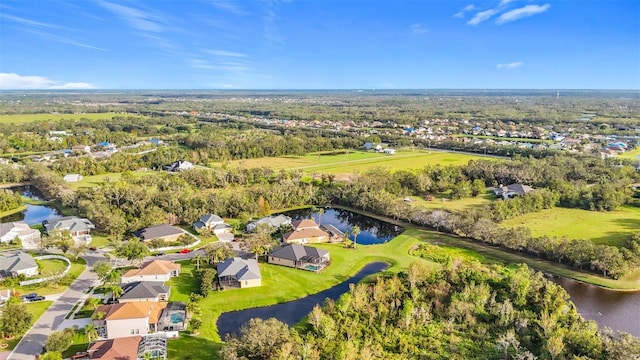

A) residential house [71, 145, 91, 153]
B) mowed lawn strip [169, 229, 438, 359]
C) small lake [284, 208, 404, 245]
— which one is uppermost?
residential house [71, 145, 91, 153]

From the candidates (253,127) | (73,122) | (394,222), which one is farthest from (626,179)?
(73,122)

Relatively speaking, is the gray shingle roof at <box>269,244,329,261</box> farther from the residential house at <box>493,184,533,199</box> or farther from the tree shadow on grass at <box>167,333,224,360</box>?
the residential house at <box>493,184,533,199</box>

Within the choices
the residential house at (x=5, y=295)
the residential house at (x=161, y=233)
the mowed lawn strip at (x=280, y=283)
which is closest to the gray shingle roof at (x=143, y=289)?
the mowed lawn strip at (x=280, y=283)

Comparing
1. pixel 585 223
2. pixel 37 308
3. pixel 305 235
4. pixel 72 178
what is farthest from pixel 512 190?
pixel 72 178

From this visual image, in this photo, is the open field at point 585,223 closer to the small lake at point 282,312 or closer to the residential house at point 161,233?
the small lake at point 282,312

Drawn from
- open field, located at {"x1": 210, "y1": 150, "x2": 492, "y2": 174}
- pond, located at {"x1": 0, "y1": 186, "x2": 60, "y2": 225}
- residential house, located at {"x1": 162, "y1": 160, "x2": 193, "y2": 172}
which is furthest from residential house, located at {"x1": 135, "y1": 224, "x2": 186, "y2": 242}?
open field, located at {"x1": 210, "y1": 150, "x2": 492, "y2": 174}
